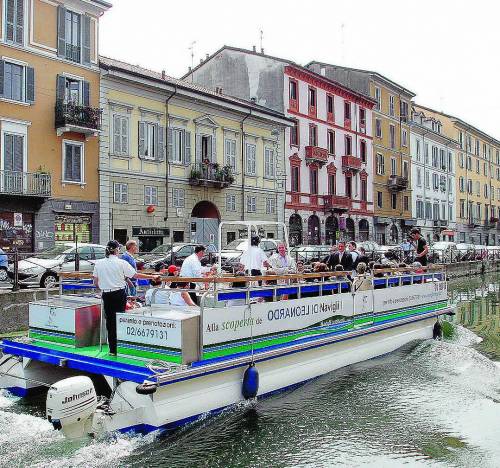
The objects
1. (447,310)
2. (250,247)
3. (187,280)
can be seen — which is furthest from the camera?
(447,310)

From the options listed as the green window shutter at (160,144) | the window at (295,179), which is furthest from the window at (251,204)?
the green window shutter at (160,144)

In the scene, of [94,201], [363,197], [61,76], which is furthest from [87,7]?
[363,197]

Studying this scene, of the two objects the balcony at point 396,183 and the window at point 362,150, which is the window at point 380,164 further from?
the window at point 362,150

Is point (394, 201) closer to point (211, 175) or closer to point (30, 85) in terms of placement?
point (211, 175)

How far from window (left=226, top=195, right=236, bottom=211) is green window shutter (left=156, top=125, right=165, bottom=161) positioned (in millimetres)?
5341

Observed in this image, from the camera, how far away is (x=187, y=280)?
299 inches

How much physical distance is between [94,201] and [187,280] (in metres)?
20.3

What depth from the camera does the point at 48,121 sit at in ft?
82.6

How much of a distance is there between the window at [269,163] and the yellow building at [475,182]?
3285cm

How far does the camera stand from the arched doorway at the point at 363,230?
47.6 metres

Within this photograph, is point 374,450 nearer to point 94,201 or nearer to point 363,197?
point 94,201

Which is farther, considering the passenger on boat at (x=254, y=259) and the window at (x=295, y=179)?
the window at (x=295, y=179)

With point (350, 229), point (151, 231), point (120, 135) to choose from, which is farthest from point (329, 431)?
point (350, 229)

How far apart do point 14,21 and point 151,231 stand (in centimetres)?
1102
